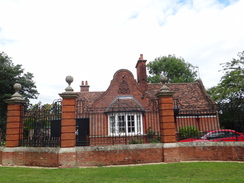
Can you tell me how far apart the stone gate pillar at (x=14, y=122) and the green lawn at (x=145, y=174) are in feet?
5.50

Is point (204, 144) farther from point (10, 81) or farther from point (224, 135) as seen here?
point (10, 81)

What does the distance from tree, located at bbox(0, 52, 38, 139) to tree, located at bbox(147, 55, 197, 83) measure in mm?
24909

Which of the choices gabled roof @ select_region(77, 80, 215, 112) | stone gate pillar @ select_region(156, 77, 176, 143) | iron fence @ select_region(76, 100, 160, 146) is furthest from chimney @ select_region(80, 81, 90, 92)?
stone gate pillar @ select_region(156, 77, 176, 143)

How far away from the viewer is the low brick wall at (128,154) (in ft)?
27.6

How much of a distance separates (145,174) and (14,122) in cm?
672

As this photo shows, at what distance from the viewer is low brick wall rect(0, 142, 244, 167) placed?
8414mm

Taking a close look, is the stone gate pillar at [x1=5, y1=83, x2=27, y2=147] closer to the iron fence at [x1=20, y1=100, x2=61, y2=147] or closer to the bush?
the iron fence at [x1=20, y1=100, x2=61, y2=147]

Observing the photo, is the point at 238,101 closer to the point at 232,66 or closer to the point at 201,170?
the point at 201,170

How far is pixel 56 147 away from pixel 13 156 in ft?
7.77

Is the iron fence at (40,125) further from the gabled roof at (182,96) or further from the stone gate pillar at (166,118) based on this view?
the gabled roof at (182,96)

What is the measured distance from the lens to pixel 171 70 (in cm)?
4256

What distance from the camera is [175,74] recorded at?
42.5 m

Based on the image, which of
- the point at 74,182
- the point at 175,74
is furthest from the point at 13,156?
the point at 175,74

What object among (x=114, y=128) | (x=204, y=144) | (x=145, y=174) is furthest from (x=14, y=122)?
(x=204, y=144)
